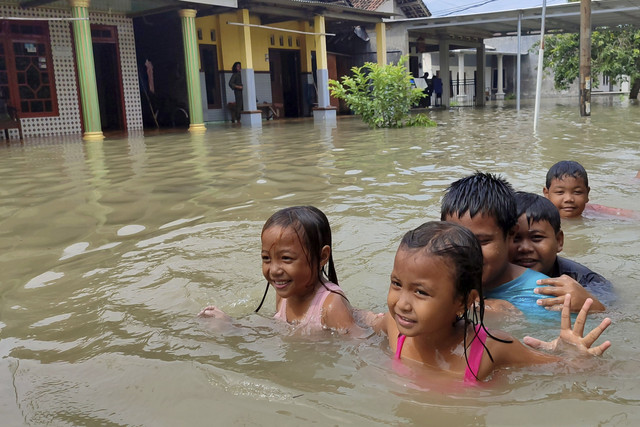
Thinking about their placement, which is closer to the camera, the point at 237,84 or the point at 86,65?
the point at 86,65

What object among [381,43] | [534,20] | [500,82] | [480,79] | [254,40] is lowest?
[500,82]

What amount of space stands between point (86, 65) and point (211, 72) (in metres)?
6.00

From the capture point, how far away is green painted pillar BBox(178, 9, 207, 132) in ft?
49.3

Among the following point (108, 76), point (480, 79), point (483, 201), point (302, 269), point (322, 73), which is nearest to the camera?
point (483, 201)

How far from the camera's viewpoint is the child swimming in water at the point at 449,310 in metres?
2.05

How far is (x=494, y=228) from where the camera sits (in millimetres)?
2701

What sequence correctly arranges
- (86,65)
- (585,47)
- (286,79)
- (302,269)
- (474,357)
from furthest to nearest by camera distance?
1. (286,79)
2. (585,47)
3. (86,65)
4. (302,269)
5. (474,357)

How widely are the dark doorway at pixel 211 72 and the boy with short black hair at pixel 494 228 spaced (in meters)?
16.7

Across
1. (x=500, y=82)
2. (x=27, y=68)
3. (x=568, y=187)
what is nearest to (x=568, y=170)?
(x=568, y=187)

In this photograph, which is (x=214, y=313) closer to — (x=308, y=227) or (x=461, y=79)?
(x=308, y=227)

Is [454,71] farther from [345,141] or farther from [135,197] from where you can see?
[135,197]

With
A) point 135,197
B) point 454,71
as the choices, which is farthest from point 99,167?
point 454,71

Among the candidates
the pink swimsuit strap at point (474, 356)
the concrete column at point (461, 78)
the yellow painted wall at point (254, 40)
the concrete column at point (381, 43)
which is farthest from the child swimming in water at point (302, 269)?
the concrete column at point (461, 78)

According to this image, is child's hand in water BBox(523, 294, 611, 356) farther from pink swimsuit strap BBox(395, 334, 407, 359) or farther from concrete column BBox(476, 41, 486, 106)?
concrete column BBox(476, 41, 486, 106)
